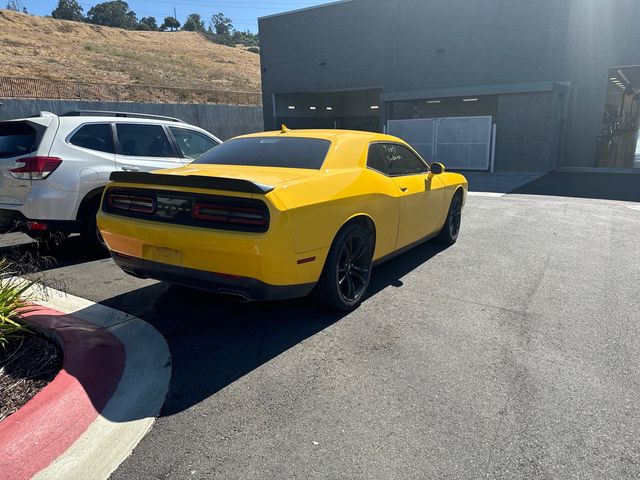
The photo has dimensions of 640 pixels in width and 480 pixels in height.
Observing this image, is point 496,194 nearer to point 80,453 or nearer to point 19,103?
point 80,453

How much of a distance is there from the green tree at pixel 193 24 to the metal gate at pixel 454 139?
327ft

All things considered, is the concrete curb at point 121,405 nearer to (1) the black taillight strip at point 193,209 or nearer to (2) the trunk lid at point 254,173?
(1) the black taillight strip at point 193,209

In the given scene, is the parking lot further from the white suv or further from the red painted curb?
the white suv

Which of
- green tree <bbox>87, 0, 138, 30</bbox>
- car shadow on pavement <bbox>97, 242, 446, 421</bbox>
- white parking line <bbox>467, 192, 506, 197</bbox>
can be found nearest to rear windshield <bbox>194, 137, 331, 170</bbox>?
car shadow on pavement <bbox>97, 242, 446, 421</bbox>

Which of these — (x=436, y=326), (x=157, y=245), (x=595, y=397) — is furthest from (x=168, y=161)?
(x=595, y=397)

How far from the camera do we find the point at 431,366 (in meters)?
3.19

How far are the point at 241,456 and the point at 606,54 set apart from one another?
2277 centimetres

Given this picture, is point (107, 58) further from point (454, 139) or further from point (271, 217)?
point (271, 217)

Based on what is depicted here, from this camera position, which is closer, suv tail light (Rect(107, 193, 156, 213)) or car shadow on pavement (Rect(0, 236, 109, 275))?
suv tail light (Rect(107, 193, 156, 213))

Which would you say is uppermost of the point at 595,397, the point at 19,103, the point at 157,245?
the point at 19,103

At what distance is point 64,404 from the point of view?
8.39 feet

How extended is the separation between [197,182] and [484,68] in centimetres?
2061

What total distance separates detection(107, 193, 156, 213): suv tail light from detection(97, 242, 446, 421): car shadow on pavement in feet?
3.14

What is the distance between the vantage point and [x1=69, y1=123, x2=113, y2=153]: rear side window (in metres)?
5.57
